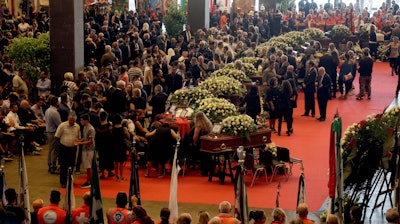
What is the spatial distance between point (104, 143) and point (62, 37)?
654 cm

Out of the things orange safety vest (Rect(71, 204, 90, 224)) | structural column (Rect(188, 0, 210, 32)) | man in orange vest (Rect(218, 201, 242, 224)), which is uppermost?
structural column (Rect(188, 0, 210, 32))

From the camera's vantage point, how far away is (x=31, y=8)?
31438 mm

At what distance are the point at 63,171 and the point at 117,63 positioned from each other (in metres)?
8.32

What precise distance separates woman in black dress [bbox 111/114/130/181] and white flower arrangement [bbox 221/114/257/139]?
74.3 inches

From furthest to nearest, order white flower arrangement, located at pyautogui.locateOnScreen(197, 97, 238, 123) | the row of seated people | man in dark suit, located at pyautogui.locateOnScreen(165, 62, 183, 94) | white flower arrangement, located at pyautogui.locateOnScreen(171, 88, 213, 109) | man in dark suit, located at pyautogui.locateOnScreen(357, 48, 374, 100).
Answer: man in dark suit, located at pyautogui.locateOnScreen(357, 48, 374, 100) < man in dark suit, located at pyautogui.locateOnScreen(165, 62, 183, 94) < white flower arrangement, located at pyautogui.locateOnScreen(171, 88, 213, 109) < white flower arrangement, located at pyautogui.locateOnScreen(197, 97, 238, 123) < the row of seated people

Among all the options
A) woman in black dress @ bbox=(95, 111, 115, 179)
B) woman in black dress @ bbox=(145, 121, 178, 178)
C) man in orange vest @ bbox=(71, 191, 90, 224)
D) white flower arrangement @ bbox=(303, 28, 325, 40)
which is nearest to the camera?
man in orange vest @ bbox=(71, 191, 90, 224)

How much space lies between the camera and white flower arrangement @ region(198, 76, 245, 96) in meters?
19.7

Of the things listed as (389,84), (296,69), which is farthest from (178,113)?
(389,84)

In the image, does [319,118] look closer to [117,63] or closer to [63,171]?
[117,63]

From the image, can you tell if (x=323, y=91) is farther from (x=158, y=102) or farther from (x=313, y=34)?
(x=313, y=34)

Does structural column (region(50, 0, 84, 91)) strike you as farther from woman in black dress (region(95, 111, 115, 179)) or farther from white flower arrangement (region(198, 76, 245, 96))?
woman in black dress (region(95, 111, 115, 179))

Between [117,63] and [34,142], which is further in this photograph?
[117,63]

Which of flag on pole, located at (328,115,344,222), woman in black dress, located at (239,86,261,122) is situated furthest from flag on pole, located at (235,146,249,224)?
woman in black dress, located at (239,86,261,122)

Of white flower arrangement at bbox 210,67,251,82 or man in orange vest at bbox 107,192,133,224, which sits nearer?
man in orange vest at bbox 107,192,133,224
